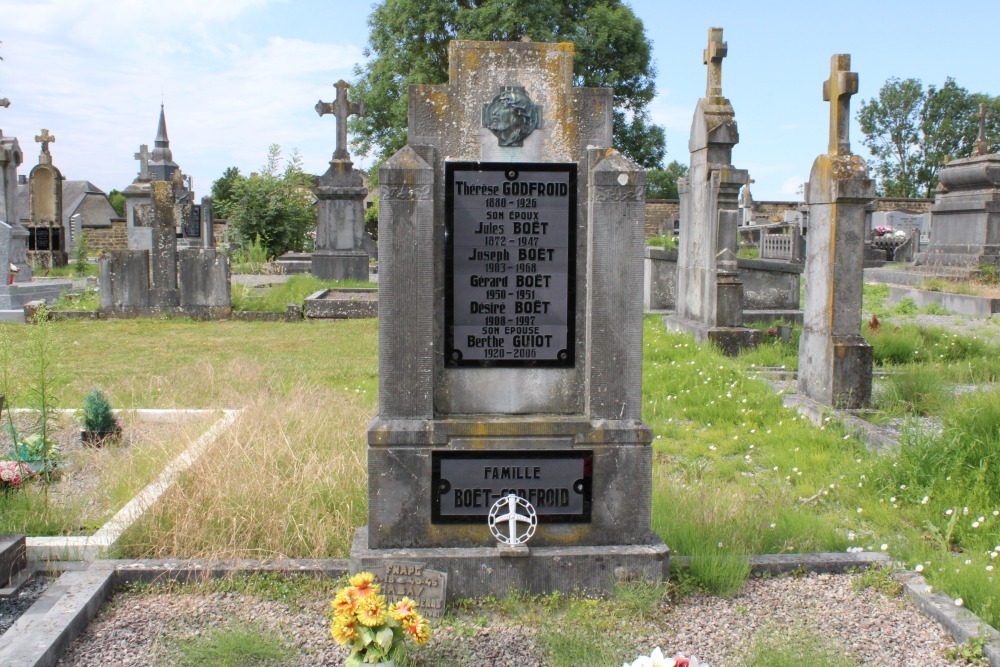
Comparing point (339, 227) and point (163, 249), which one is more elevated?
point (339, 227)

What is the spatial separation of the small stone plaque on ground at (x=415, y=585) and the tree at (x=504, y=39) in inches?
1171

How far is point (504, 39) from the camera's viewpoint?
32.5 m

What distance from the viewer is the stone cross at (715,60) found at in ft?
38.7

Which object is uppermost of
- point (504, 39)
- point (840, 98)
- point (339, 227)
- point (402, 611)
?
point (504, 39)

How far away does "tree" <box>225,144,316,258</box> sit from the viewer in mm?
24266

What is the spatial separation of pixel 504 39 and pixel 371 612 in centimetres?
3156

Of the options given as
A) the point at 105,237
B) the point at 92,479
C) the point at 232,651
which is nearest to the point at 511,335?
the point at 232,651

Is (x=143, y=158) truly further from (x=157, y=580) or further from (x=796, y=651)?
(x=796, y=651)

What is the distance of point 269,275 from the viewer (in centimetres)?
2177

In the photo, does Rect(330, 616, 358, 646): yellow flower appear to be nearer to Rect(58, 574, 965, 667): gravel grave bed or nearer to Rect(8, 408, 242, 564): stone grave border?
Rect(58, 574, 965, 667): gravel grave bed

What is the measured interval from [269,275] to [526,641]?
19.3 meters

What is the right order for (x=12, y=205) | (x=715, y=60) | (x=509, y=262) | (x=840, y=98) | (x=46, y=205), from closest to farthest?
(x=509, y=262)
(x=840, y=98)
(x=715, y=60)
(x=12, y=205)
(x=46, y=205)

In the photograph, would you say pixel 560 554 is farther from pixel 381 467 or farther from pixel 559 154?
pixel 559 154

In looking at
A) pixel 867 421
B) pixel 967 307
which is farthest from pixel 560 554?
pixel 967 307
